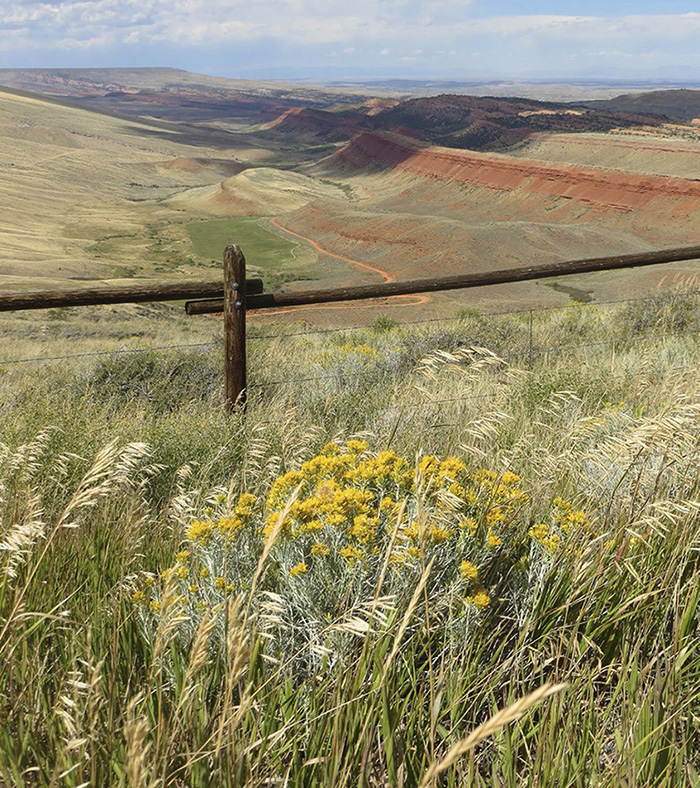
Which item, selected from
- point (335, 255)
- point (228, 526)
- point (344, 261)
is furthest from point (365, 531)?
point (335, 255)

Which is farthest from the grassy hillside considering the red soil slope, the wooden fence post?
the red soil slope

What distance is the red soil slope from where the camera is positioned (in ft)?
178

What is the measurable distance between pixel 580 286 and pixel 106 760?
126 feet

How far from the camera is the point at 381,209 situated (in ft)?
243

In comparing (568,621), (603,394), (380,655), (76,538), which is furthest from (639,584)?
(603,394)

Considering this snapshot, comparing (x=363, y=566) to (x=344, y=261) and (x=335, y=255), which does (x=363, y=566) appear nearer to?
(x=344, y=261)

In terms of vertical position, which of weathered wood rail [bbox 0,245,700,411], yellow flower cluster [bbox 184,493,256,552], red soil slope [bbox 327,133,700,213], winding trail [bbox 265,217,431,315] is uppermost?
red soil slope [bbox 327,133,700,213]

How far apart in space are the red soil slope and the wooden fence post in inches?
2057

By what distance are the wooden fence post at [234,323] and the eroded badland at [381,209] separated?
2447 cm

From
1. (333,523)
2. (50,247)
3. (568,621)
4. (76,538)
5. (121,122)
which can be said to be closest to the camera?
(333,523)

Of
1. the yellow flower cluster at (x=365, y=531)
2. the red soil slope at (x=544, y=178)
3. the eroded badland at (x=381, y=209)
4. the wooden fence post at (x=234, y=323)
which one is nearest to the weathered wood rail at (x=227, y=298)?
the wooden fence post at (x=234, y=323)

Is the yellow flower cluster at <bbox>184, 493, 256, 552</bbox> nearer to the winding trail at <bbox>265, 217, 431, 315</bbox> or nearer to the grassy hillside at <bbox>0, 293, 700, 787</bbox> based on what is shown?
the grassy hillside at <bbox>0, 293, 700, 787</bbox>

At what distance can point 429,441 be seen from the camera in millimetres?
3932

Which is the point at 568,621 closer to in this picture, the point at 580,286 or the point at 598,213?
the point at 580,286
